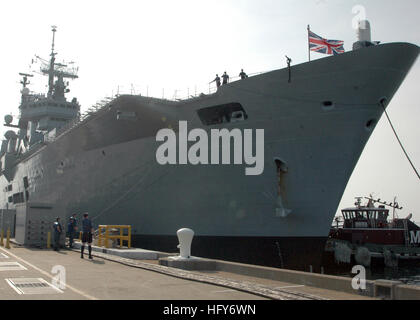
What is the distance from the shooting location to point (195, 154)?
1752 centimetres

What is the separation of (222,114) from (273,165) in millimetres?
3558

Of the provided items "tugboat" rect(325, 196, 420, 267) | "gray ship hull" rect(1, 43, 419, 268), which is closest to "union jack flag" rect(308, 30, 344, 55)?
"gray ship hull" rect(1, 43, 419, 268)

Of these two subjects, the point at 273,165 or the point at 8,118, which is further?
the point at 8,118

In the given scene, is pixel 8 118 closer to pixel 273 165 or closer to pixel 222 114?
pixel 222 114

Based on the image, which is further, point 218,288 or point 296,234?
point 296,234

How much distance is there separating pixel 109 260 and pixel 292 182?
715cm

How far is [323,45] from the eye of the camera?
15.2 meters

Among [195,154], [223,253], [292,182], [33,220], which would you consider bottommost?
[223,253]

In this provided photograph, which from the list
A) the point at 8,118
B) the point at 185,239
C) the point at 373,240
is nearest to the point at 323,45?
the point at 185,239

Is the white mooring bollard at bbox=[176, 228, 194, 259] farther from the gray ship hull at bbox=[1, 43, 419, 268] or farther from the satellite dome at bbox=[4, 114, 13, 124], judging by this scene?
the satellite dome at bbox=[4, 114, 13, 124]

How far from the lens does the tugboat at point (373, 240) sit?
26703 mm

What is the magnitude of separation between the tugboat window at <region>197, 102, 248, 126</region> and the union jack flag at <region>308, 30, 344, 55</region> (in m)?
3.64

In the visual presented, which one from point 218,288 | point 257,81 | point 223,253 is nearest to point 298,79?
point 257,81
